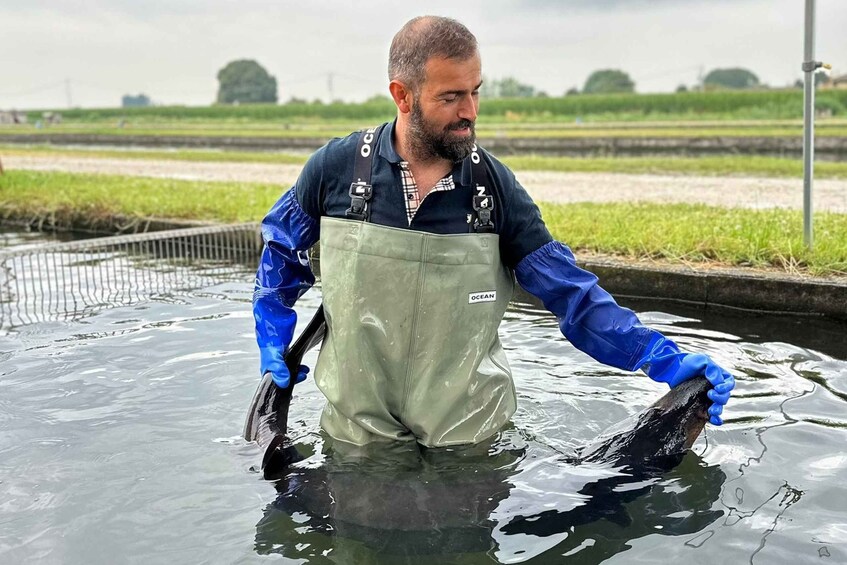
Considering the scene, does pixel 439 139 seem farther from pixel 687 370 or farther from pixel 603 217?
pixel 603 217

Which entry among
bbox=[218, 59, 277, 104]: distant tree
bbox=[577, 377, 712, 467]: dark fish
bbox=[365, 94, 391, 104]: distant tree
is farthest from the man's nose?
bbox=[218, 59, 277, 104]: distant tree

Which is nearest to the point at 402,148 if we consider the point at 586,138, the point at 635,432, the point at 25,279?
the point at 635,432

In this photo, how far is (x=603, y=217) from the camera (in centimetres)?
816

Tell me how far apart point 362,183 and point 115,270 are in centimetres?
490

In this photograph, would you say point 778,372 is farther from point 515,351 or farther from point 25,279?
point 25,279

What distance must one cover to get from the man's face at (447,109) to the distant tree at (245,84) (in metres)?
97.7

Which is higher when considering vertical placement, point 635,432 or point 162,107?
point 162,107

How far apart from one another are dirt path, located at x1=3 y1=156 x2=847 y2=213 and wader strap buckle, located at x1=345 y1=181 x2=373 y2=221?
24.2 ft

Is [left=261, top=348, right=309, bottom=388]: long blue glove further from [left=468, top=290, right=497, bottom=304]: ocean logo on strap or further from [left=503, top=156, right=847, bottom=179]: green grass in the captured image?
[left=503, top=156, right=847, bottom=179]: green grass

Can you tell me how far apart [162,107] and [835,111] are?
149ft

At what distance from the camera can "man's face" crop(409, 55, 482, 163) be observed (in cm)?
309

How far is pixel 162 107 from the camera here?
208 feet

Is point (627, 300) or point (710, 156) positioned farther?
point (710, 156)

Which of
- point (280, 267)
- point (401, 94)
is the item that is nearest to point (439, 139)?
point (401, 94)
